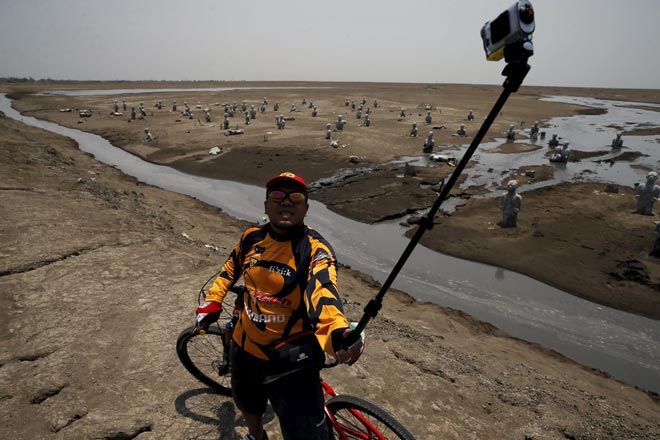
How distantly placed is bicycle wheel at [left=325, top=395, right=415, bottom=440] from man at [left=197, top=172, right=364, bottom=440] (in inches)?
13.8

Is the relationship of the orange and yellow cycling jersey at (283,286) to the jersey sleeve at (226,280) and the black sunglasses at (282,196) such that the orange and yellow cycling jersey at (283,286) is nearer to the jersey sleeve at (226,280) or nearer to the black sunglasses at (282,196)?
the black sunglasses at (282,196)

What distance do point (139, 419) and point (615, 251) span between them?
46.9 feet

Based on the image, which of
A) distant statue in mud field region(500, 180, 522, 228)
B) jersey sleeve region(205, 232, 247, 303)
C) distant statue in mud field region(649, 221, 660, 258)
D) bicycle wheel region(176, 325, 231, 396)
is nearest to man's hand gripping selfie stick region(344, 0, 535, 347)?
jersey sleeve region(205, 232, 247, 303)

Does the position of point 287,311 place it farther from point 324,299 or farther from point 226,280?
point 226,280

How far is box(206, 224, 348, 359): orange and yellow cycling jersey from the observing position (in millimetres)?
2422

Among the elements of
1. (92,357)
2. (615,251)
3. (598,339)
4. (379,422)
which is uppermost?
(379,422)

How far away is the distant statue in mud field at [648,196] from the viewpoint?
14.6m

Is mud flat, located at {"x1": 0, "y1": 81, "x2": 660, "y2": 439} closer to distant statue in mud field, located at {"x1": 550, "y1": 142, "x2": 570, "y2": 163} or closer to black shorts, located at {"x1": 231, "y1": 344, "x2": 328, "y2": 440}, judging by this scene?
black shorts, located at {"x1": 231, "y1": 344, "x2": 328, "y2": 440}

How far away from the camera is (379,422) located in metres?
2.79

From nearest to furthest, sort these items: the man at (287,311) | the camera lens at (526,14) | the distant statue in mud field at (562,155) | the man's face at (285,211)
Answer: the camera lens at (526,14) → the man at (287,311) → the man's face at (285,211) → the distant statue in mud field at (562,155)

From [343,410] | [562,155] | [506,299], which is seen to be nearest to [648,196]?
[562,155]

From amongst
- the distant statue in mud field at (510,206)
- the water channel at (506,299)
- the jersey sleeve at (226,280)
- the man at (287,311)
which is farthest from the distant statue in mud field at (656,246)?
the jersey sleeve at (226,280)

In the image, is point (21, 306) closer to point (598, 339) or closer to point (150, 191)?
point (598, 339)

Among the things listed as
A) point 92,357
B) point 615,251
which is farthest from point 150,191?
point 615,251
